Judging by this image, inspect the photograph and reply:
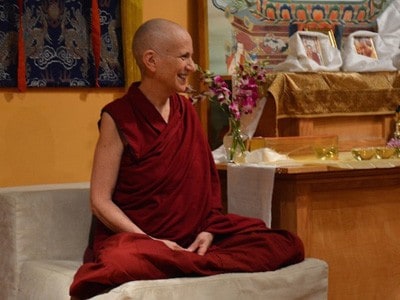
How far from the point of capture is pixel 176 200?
2.83 metres

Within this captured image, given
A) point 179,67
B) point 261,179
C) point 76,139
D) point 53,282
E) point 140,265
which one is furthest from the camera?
point 76,139

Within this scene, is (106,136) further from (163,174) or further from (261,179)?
(261,179)

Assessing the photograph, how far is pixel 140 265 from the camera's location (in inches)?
99.0

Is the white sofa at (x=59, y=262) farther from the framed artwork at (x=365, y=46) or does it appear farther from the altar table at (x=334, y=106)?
the framed artwork at (x=365, y=46)

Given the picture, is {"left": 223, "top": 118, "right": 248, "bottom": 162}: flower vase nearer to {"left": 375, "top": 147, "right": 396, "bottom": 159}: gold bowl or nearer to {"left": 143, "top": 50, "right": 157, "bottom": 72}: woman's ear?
{"left": 375, "top": 147, "right": 396, "bottom": 159}: gold bowl

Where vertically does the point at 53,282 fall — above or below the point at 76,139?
below

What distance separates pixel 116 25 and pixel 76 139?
51cm

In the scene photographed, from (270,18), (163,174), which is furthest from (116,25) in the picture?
(163,174)

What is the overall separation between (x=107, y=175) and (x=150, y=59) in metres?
0.42

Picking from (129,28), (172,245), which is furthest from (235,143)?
(172,245)

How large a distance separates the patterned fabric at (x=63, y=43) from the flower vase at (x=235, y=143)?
522mm

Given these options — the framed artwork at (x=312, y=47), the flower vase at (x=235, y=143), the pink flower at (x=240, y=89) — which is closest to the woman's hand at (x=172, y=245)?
the flower vase at (x=235, y=143)

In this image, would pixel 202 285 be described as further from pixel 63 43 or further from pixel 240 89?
pixel 63 43

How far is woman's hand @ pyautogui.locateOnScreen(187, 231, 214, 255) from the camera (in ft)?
9.05
